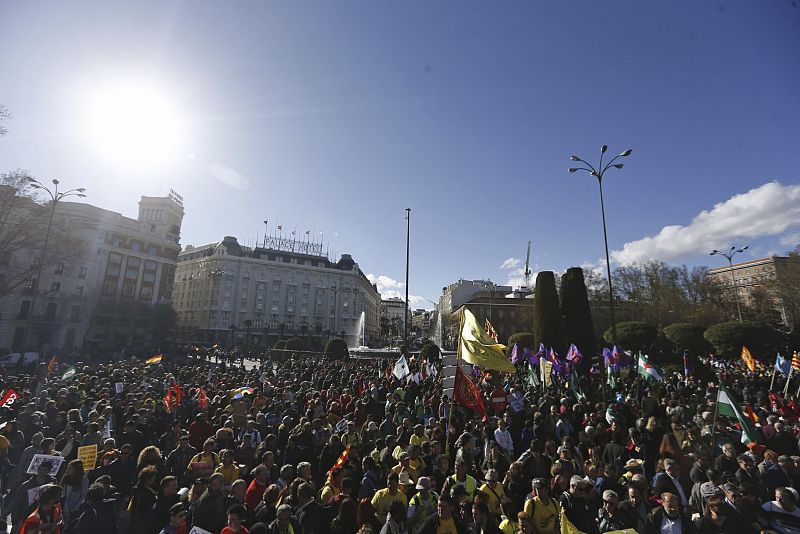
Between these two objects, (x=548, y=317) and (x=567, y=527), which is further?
(x=548, y=317)

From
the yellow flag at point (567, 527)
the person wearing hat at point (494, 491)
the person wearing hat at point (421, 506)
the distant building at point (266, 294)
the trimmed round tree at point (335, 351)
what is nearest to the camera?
the yellow flag at point (567, 527)

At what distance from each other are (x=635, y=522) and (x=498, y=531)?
167 cm

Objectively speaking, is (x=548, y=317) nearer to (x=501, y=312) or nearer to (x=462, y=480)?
(x=462, y=480)

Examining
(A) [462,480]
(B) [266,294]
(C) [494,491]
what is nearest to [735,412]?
(C) [494,491]

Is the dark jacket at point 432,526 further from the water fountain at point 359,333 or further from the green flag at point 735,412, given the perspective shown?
the water fountain at point 359,333

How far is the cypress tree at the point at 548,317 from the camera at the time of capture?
29844mm

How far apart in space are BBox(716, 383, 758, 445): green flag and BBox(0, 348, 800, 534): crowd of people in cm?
29

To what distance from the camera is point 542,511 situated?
517 cm

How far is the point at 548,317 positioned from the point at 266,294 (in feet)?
227

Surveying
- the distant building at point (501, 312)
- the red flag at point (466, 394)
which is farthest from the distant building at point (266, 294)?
the red flag at point (466, 394)

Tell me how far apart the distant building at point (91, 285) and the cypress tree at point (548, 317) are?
4214cm

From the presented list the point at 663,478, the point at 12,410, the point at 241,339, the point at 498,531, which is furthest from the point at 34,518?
the point at 241,339

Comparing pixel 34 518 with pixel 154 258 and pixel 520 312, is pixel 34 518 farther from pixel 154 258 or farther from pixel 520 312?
pixel 154 258

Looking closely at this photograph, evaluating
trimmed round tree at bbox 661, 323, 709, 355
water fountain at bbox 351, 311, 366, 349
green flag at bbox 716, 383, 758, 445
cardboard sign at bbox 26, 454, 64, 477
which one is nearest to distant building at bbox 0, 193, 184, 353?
water fountain at bbox 351, 311, 366, 349
